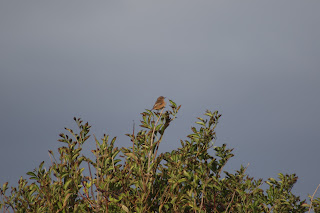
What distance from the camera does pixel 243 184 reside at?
18.6 ft

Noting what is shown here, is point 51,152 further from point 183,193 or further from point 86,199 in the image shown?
point 183,193

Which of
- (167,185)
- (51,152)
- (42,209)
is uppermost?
(51,152)

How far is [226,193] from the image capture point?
5.89 meters

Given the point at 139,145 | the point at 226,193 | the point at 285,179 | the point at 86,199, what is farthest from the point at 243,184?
the point at 86,199

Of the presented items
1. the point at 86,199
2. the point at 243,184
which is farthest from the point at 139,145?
the point at 243,184

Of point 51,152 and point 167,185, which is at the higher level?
point 51,152

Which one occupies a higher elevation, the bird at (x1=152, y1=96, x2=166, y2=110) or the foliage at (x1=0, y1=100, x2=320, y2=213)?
the bird at (x1=152, y1=96, x2=166, y2=110)

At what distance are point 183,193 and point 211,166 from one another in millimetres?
691

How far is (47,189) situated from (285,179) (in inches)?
130

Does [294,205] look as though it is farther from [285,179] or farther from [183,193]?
[183,193]

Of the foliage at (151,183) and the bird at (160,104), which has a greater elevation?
the bird at (160,104)

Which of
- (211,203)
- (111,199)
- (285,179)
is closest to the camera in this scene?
(111,199)

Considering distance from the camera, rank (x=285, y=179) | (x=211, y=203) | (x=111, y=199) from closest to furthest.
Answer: (x=111, y=199), (x=211, y=203), (x=285, y=179)

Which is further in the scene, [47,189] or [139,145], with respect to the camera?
[139,145]
